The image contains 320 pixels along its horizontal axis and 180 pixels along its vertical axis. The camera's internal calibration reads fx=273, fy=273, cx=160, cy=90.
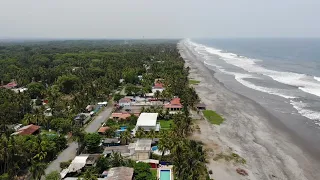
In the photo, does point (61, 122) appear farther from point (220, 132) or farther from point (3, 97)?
point (220, 132)

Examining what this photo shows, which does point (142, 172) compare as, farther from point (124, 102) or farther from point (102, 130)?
point (124, 102)

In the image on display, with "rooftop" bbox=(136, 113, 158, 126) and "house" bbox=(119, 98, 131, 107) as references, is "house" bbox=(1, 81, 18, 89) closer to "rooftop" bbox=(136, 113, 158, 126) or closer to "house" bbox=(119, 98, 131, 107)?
"house" bbox=(119, 98, 131, 107)

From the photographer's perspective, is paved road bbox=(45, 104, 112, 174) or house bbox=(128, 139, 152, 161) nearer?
paved road bbox=(45, 104, 112, 174)

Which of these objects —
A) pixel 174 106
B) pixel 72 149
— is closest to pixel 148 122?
pixel 174 106

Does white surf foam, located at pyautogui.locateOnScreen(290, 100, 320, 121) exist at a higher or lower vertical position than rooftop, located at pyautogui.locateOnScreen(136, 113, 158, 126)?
lower

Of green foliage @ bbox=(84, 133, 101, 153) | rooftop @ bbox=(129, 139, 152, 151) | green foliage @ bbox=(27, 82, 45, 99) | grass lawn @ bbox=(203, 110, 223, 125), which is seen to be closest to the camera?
rooftop @ bbox=(129, 139, 152, 151)

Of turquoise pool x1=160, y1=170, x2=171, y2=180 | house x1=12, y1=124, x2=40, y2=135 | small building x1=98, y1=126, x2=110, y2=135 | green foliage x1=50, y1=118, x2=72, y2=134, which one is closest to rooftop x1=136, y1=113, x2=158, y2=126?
small building x1=98, y1=126, x2=110, y2=135

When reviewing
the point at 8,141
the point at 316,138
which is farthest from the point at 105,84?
the point at 316,138
